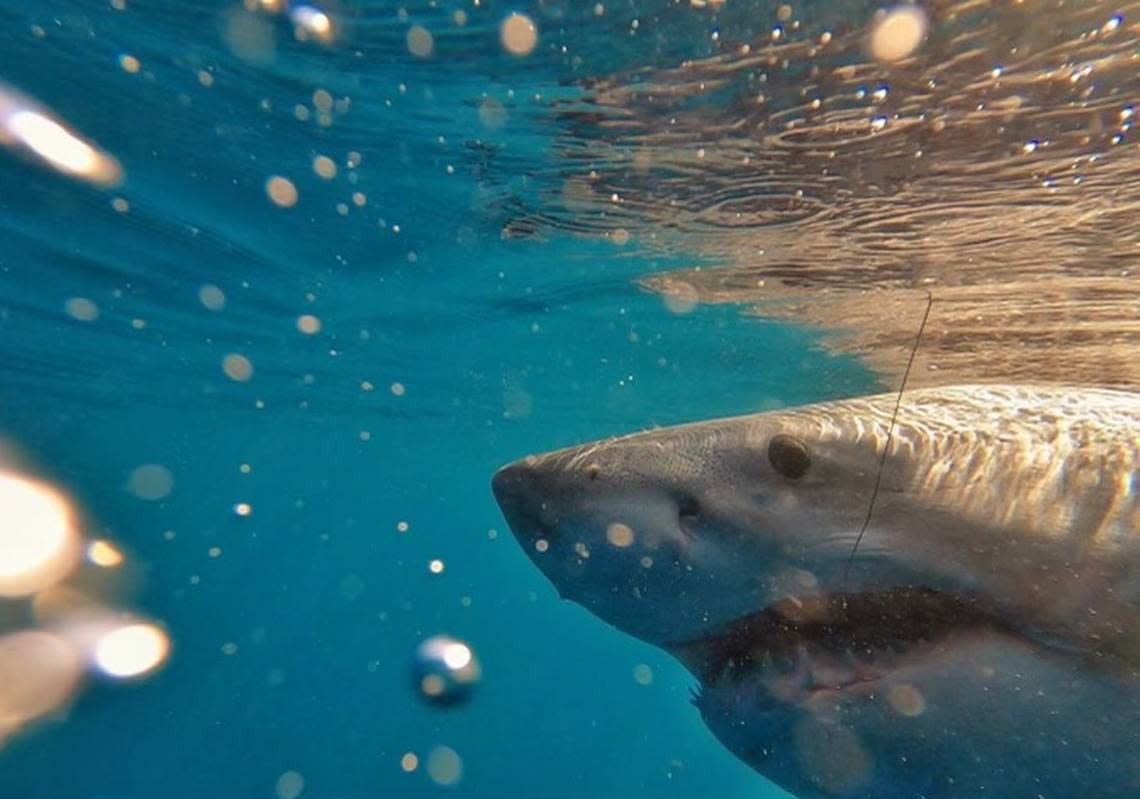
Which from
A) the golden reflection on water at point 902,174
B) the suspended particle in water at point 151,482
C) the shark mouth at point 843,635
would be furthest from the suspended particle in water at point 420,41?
the suspended particle in water at point 151,482

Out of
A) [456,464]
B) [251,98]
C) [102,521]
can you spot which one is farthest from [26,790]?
[251,98]

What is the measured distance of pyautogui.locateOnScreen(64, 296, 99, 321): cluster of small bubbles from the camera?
1507cm

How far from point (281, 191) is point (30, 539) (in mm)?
25760

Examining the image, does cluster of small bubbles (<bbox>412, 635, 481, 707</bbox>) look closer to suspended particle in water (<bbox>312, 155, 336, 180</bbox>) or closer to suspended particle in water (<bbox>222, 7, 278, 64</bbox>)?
suspended particle in water (<bbox>312, 155, 336, 180</bbox>)

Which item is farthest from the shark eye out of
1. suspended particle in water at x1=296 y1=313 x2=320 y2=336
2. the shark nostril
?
suspended particle in water at x1=296 y1=313 x2=320 y2=336

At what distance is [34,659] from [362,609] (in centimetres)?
9747

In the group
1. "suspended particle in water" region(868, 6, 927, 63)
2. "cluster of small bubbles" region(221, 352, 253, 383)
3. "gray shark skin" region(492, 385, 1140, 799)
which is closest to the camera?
"gray shark skin" region(492, 385, 1140, 799)

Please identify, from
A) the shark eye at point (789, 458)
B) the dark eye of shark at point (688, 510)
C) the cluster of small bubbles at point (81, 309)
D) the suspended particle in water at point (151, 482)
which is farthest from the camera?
the suspended particle in water at point (151, 482)

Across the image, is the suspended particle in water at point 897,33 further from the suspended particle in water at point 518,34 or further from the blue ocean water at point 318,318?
the suspended particle in water at point 518,34

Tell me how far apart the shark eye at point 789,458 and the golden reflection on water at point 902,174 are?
3680 mm

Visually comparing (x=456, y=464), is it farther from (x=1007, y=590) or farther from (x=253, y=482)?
(x=1007, y=590)

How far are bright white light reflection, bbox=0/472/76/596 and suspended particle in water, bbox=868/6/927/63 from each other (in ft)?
93.9

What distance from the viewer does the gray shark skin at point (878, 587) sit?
2205mm

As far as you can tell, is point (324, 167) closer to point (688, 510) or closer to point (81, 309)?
point (688, 510)
